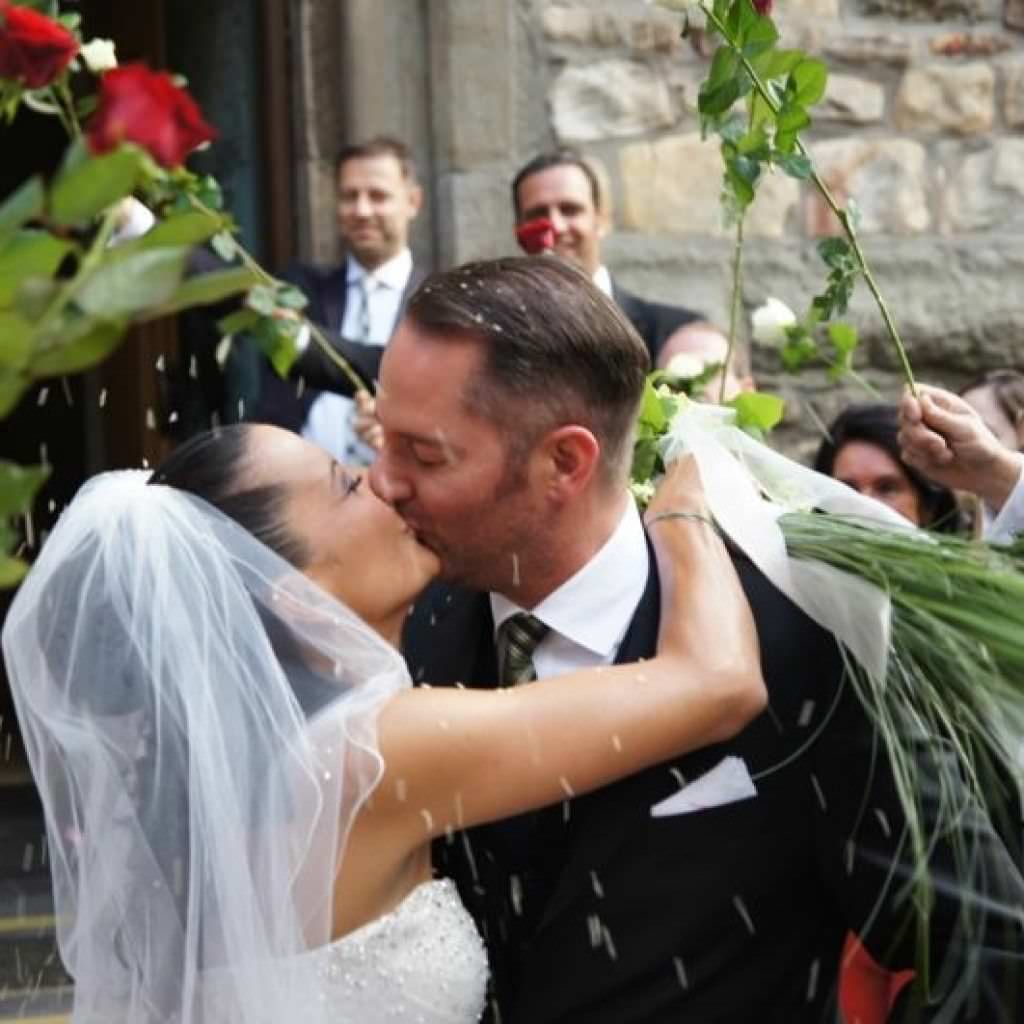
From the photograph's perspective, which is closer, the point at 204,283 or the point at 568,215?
the point at 204,283

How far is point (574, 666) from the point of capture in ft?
9.99

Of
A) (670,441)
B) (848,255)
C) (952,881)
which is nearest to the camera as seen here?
→ (952,881)

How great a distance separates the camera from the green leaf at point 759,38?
3436mm

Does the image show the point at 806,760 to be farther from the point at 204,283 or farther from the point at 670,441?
the point at 204,283

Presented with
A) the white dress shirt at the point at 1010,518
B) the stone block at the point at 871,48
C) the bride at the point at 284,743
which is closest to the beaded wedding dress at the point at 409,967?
the bride at the point at 284,743

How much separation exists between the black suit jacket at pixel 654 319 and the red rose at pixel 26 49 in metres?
4.47

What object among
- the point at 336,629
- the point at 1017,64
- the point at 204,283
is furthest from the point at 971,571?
the point at 1017,64

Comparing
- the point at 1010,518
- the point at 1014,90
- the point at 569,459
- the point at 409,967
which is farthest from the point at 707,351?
the point at 409,967

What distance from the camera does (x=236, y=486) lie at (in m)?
3.13

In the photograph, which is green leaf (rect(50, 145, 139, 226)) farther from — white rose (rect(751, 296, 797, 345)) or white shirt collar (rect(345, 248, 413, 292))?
white shirt collar (rect(345, 248, 413, 292))

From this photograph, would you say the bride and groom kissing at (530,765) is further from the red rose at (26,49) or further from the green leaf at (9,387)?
the green leaf at (9,387)

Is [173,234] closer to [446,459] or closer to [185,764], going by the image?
[446,459]

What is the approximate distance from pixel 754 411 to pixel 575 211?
280 cm

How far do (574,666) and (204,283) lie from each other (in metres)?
1.60
